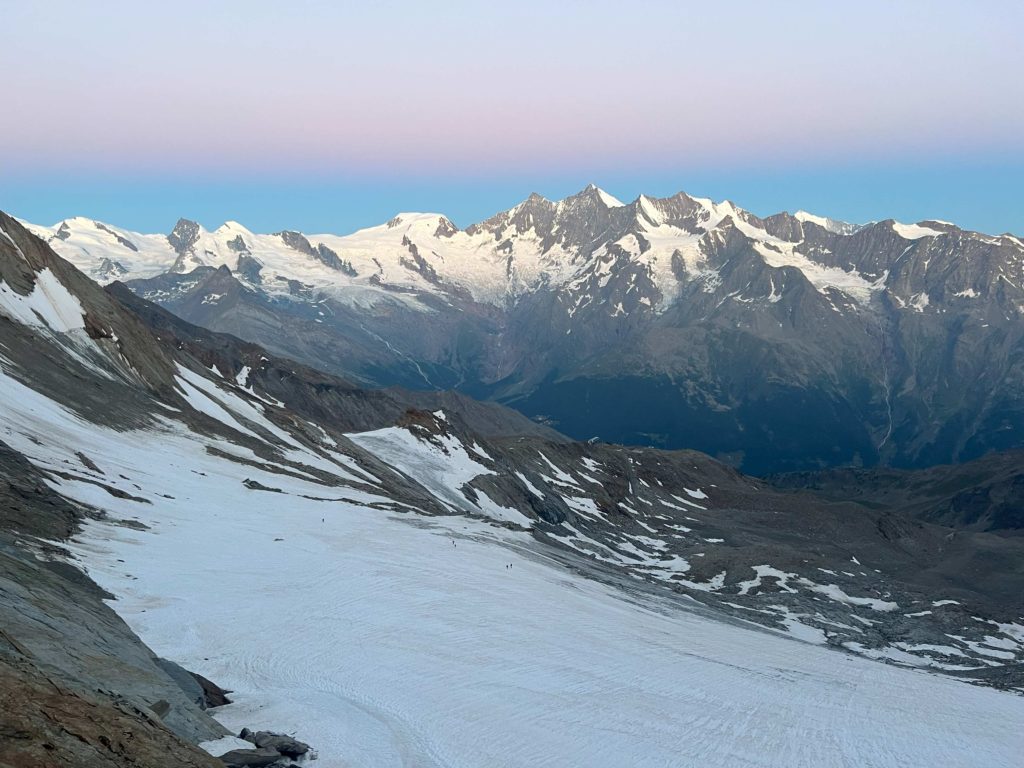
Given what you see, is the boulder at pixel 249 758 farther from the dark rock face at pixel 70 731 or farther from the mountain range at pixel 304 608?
the dark rock face at pixel 70 731

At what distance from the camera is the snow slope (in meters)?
29.2

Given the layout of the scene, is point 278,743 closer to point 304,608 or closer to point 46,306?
point 304,608

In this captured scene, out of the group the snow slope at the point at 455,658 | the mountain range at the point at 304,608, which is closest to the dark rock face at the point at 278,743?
the snow slope at the point at 455,658

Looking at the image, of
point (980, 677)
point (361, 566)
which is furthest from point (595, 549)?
point (361, 566)

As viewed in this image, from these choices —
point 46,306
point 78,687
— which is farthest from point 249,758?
point 46,306

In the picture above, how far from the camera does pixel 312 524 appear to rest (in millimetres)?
62375

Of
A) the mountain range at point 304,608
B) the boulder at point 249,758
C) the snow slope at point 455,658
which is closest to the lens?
the boulder at point 249,758

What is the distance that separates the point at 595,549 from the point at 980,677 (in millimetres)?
53153

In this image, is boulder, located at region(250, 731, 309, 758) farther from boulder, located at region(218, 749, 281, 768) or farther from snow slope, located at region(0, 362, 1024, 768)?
snow slope, located at region(0, 362, 1024, 768)

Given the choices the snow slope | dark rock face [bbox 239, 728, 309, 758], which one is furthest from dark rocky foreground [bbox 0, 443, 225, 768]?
the snow slope

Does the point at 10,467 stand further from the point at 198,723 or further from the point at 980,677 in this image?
the point at 980,677

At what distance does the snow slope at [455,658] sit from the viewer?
29.2 metres

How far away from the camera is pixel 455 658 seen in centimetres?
3619

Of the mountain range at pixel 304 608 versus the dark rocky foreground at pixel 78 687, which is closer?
the dark rocky foreground at pixel 78 687
